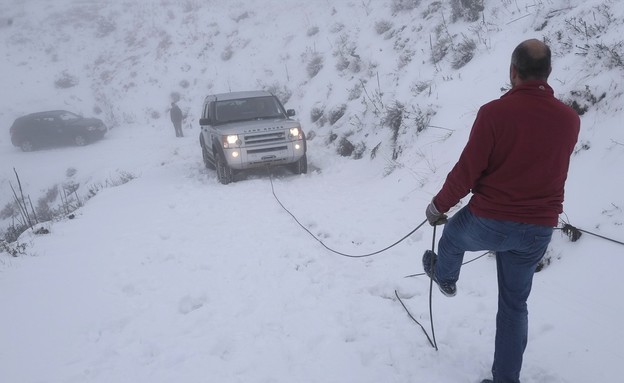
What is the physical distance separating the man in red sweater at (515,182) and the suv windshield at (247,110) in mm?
8254

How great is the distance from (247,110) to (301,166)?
208cm

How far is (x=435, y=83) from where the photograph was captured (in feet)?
31.8

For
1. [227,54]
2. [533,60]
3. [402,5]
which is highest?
[402,5]

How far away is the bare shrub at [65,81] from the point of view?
2538cm

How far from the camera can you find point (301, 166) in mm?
10188

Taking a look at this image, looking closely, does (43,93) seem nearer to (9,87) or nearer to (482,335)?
(9,87)

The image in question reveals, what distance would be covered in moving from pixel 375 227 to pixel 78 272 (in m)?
4.34

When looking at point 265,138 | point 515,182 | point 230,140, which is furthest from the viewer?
point 265,138

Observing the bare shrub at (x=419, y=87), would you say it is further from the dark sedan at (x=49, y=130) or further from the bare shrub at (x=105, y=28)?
the bare shrub at (x=105, y=28)

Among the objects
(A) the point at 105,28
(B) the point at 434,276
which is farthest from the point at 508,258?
(A) the point at 105,28

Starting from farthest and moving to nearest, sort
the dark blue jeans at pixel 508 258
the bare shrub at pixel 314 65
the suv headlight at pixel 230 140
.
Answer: the bare shrub at pixel 314 65
the suv headlight at pixel 230 140
the dark blue jeans at pixel 508 258

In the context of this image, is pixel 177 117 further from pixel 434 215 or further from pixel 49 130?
pixel 434 215

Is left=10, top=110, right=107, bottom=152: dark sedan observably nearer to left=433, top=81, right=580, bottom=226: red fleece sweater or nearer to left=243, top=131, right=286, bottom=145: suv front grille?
left=243, top=131, right=286, bottom=145: suv front grille

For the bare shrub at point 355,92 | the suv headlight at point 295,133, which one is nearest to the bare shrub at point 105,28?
the bare shrub at point 355,92
